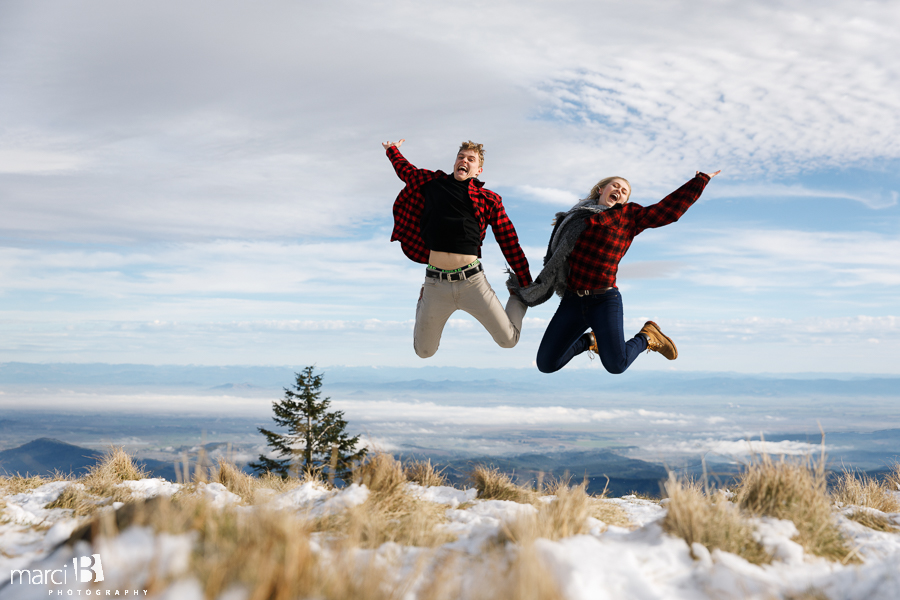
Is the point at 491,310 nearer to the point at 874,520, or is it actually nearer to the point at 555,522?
the point at 555,522

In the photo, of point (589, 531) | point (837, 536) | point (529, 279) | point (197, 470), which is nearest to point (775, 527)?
point (837, 536)

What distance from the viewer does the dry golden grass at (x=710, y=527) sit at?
364 cm

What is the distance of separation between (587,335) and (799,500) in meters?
3.31

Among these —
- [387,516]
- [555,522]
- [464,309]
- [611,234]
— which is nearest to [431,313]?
[464,309]

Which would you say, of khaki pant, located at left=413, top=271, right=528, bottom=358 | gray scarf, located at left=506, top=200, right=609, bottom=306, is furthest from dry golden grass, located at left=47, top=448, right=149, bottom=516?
gray scarf, located at left=506, top=200, right=609, bottom=306

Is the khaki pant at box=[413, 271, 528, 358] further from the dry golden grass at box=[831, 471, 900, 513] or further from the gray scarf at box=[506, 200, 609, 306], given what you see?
the dry golden grass at box=[831, 471, 900, 513]

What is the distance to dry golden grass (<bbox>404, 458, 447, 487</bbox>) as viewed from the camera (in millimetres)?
6781

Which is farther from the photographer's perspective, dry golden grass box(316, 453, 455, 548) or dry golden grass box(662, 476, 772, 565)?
dry golden grass box(316, 453, 455, 548)

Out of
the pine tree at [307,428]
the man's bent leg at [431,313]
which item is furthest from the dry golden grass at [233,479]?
the pine tree at [307,428]

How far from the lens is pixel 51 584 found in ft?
9.75

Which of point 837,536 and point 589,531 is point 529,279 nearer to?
point 589,531

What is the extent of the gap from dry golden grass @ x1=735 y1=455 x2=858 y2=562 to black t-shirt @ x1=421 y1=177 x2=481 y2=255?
403cm

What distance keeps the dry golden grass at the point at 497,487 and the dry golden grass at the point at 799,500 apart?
2.28m

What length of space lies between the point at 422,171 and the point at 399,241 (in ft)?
3.38
